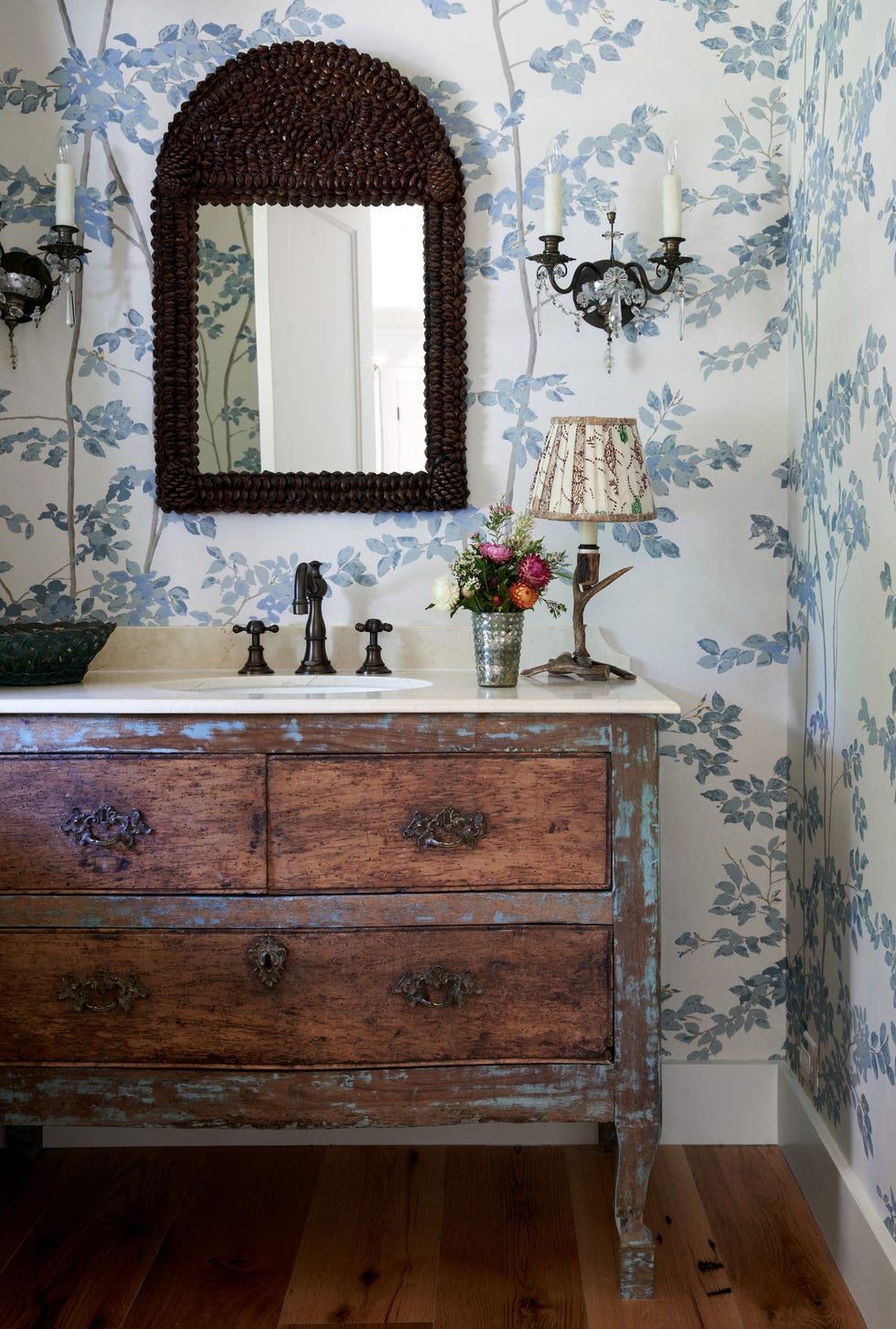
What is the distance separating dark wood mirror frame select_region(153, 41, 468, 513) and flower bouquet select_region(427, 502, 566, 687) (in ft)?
1.12

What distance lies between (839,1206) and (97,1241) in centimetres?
120

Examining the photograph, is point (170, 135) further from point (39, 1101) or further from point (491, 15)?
point (39, 1101)

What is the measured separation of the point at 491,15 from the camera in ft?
6.83

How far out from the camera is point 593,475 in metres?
1.83

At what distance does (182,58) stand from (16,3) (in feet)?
1.13

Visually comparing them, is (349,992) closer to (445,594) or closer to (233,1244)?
(233,1244)

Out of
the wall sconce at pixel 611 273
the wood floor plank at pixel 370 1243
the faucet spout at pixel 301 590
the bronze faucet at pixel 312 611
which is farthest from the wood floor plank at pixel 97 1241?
the wall sconce at pixel 611 273

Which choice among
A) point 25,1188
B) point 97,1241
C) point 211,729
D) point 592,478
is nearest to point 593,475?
point 592,478

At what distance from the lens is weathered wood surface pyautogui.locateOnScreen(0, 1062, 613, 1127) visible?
164cm

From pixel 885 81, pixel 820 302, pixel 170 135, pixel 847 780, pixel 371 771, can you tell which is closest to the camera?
pixel 885 81

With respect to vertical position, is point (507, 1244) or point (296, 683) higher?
point (296, 683)

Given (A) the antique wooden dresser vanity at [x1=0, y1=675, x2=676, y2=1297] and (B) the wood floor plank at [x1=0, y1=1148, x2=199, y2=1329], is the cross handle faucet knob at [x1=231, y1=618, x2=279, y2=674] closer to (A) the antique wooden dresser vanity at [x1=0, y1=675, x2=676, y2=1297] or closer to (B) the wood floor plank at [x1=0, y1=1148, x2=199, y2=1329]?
(A) the antique wooden dresser vanity at [x1=0, y1=675, x2=676, y2=1297]

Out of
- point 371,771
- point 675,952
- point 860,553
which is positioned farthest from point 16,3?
point 675,952

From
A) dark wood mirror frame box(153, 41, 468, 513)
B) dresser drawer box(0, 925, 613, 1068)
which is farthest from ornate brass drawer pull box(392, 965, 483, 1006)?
dark wood mirror frame box(153, 41, 468, 513)
